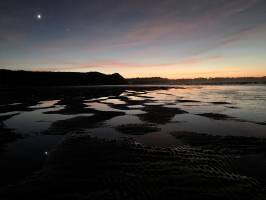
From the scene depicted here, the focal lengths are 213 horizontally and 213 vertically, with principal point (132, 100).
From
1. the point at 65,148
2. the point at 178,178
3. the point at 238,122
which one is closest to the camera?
the point at 178,178

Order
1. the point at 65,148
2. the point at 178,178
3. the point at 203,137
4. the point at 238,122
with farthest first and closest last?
the point at 238,122 < the point at 203,137 < the point at 65,148 < the point at 178,178

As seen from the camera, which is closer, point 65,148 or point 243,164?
point 243,164

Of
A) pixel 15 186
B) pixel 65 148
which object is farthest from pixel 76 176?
pixel 65 148

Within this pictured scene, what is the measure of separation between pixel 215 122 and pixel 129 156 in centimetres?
985

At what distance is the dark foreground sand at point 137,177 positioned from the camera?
20.7ft

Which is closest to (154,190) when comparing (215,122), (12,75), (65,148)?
(65,148)

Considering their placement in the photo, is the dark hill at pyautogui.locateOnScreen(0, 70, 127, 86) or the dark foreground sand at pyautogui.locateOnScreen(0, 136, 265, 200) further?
the dark hill at pyautogui.locateOnScreen(0, 70, 127, 86)

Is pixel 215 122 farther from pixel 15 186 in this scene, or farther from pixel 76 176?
pixel 15 186

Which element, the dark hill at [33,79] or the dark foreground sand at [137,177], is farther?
the dark hill at [33,79]

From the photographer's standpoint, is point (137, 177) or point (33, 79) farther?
point (33, 79)

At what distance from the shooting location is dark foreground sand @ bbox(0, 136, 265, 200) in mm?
6301

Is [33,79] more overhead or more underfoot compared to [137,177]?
more underfoot

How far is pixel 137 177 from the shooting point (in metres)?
7.35

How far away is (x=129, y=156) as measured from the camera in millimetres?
9438
